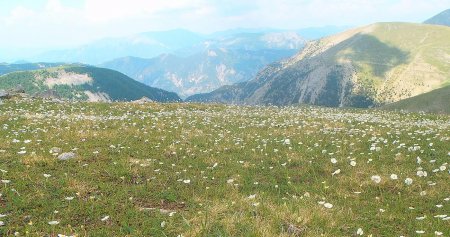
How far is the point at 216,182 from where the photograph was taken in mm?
12078

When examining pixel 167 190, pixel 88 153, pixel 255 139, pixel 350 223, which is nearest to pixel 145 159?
pixel 88 153

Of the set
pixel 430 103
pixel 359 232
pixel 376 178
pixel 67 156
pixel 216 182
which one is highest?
pixel 67 156

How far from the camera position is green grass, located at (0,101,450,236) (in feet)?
27.0

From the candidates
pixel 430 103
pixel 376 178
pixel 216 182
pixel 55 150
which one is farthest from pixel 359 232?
pixel 430 103

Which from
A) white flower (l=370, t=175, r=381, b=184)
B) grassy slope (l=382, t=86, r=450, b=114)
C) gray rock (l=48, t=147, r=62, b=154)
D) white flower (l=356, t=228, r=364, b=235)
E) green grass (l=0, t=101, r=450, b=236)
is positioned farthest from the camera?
grassy slope (l=382, t=86, r=450, b=114)

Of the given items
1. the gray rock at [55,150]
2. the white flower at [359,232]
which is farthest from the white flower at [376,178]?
the gray rock at [55,150]

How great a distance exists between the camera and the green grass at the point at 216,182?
8.24 m

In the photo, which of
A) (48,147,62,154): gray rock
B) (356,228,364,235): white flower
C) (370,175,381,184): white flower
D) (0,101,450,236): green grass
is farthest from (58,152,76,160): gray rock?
(370,175,381,184): white flower

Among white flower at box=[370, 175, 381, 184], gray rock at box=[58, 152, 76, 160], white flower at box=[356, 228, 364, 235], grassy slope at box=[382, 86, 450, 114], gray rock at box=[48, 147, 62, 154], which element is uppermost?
gray rock at box=[48, 147, 62, 154]

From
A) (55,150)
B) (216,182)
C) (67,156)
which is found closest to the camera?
(216,182)

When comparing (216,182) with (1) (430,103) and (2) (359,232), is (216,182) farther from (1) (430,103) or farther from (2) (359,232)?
(1) (430,103)

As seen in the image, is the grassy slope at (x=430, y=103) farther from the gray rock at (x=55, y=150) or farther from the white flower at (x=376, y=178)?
the gray rock at (x=55, y=150)

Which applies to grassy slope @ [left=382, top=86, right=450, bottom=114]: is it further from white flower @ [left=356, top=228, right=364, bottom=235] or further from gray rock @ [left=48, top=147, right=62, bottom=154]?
white flower @ [left=356, top=228, right=364, bottom=235]

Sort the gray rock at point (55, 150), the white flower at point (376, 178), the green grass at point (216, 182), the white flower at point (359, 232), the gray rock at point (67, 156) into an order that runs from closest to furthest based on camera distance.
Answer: the white flower at point (359, 232)
the green grass at point (216, 182)
the white flower at point (376, 178)
the gray rock at point (67, 156)
the gray rock at point (55, 150)
